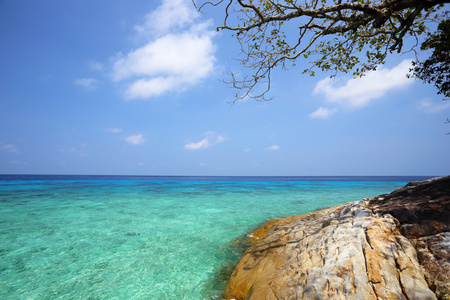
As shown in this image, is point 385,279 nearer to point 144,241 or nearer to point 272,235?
point 272,235

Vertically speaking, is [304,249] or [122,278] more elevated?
[304,249]

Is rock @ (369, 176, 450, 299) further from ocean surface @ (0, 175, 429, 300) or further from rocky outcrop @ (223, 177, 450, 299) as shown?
ocean surface @ (0, 175, 429, 300)

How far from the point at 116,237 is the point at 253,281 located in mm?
7728

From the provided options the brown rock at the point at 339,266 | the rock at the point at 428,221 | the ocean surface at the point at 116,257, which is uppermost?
the rock at the point at 428,221

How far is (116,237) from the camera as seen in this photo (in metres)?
9.59

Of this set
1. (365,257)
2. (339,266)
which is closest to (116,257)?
(339,266)

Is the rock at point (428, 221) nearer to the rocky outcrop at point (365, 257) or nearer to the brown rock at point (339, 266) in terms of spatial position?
the rocky outcrop at point (365, 257)

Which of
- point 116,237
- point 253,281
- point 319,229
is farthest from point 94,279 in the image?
point 319,229

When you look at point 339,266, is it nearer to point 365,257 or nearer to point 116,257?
point 365,257

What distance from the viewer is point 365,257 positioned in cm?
365

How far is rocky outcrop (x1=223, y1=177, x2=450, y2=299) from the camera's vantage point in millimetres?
3180

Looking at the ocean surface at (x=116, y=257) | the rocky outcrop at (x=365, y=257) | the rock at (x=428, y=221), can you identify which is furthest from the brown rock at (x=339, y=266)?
the ocean surface at (x=116, y=257)

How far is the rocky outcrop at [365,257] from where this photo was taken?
3.18 meters

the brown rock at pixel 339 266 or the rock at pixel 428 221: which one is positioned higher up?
the rock at pixel 428 221
